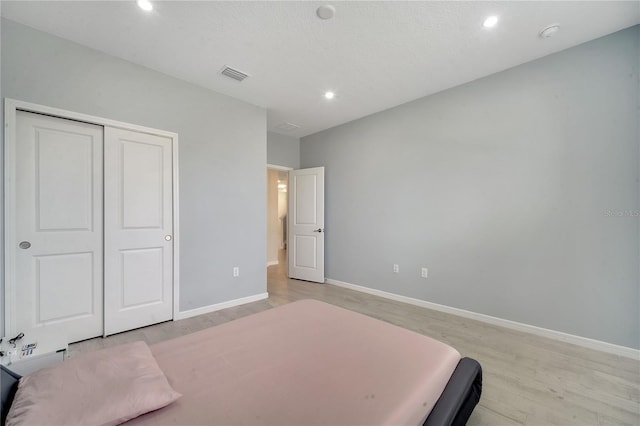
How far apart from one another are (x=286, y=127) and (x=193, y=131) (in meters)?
1.84

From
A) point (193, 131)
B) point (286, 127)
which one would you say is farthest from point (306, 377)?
point (286, 127)

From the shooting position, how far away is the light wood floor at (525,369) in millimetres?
1558

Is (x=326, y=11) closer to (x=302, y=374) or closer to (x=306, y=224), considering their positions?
(x=302, y=374)

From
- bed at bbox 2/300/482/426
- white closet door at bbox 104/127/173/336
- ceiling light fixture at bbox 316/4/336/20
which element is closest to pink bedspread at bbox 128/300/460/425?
bed at bbox 2/300/482/426

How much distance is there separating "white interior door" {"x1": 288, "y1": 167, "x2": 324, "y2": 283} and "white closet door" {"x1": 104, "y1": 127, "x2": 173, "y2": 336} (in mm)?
2379

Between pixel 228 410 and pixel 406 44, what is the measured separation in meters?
2.91

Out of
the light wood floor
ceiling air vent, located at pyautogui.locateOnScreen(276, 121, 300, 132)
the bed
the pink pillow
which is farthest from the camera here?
ceiling air vent, located at pyautogui.locateOnScreen(276, 121, 300, 132)

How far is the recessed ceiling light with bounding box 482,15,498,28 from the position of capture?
2068 mm

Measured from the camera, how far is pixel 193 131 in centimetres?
306

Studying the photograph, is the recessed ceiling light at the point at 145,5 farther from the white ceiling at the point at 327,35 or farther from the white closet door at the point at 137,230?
the white closet door at the point at 137,230

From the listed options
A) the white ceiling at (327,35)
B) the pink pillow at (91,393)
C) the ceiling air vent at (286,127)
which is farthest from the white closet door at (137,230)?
the ceiling air vent at (286,127)

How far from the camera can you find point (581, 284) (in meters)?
2.40

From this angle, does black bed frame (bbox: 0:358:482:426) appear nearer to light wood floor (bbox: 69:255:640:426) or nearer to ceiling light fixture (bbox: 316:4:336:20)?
light wood floor (bbox: 69:255:640:426)

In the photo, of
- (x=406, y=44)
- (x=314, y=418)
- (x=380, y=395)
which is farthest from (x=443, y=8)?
(x=314, y=418)
